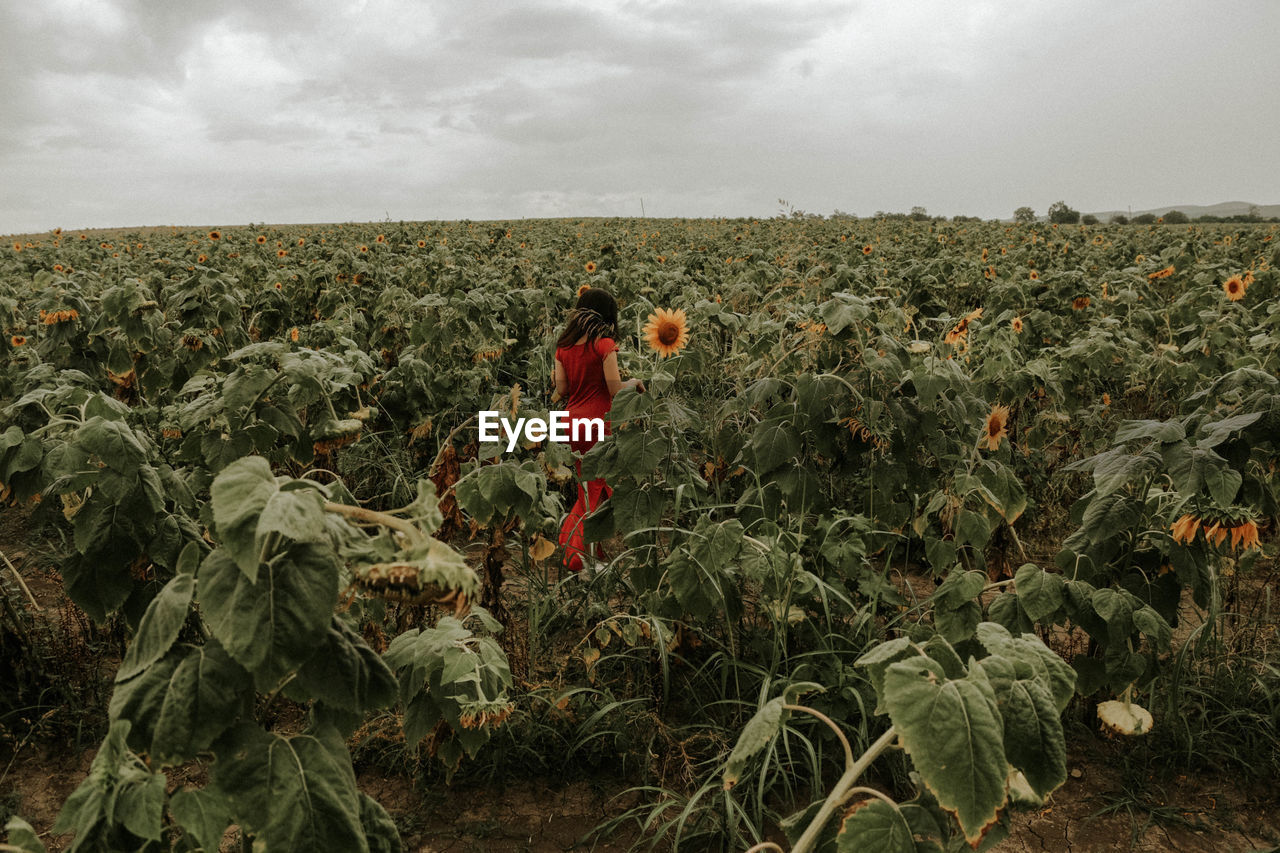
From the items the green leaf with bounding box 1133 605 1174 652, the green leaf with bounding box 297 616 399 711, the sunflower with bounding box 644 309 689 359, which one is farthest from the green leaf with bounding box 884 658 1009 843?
the sunflower with bounding box 644 309 689 359

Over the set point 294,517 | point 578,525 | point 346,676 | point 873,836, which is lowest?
point 578,525

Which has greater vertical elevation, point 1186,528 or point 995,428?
point 995,428

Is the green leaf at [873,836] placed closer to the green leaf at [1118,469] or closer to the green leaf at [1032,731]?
the green leaf at [1032,731]

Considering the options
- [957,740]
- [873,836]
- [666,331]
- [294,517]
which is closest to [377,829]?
[294,517]

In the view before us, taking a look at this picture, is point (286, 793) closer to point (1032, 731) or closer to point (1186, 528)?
point (1032, 731)

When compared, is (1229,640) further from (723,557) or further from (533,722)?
(533,722)

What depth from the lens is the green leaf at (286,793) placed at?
1037 millimetres

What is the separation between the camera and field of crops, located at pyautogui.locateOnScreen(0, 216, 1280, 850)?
3.47 feet

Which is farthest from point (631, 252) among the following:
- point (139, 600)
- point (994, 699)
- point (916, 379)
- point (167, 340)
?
point (994, 699)

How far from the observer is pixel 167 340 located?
4.48 m

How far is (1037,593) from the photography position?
222cm

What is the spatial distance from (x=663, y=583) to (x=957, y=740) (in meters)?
1.84

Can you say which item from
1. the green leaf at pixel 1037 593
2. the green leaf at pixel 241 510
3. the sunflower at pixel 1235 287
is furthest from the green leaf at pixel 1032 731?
the sunflower at pixel 1235 287

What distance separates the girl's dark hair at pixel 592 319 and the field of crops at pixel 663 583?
0.50m
